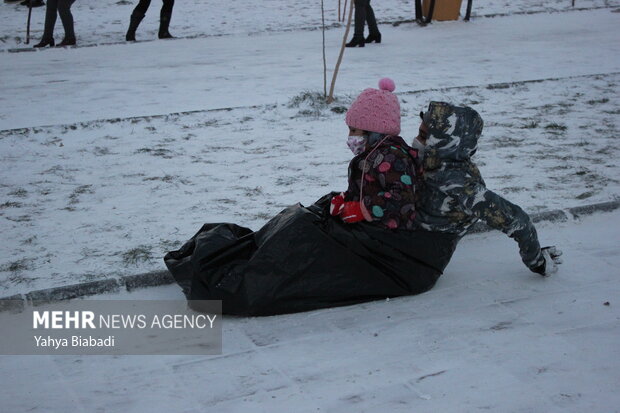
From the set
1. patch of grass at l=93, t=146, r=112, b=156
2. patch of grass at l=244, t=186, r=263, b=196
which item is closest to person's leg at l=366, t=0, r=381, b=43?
patch of grass at l=93, t=146, r=112, b=156

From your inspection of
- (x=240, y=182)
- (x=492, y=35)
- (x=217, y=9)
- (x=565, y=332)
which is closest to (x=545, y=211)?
(x=565, y=332)

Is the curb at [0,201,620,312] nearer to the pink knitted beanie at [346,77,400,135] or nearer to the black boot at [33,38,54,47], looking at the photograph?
the pink knitted beanie at [346,77,400,135]

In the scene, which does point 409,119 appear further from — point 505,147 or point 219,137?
point 219,137

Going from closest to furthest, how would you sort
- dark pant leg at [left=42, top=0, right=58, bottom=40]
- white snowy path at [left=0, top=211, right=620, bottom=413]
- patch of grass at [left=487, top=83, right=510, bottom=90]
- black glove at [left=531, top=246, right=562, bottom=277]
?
white snowy path at [left=0, top=211, right=620, bottom=413] < black glove at [left=531, top=246, right=562, bottom=277] < patch of grass at [left=487, top=83, right=510, bottom=90] < dark pant leg at [left=42, top=0, right=58, bottom=40]

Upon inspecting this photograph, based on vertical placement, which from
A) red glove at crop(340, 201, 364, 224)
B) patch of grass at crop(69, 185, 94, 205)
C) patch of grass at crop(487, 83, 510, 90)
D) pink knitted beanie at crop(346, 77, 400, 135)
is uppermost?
pink knitted beanie at crop(346, 77, 400, 135)

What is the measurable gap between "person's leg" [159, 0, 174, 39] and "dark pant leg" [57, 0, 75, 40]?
50.3 inches

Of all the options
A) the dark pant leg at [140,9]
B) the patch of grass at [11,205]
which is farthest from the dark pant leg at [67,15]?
A: the patch of grass at [11,205]

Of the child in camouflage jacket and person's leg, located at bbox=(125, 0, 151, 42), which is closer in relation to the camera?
the child in camouflage jacket

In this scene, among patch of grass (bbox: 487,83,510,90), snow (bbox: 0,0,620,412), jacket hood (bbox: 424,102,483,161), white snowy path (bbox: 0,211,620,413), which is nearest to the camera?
white snowy path (bbox: 0,211,620,413)

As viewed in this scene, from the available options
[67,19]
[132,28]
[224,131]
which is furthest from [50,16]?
[224,131]

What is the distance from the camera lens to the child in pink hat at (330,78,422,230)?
3703mm

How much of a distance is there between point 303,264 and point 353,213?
1.08 feet

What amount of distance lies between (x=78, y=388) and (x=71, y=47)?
9.10 metres

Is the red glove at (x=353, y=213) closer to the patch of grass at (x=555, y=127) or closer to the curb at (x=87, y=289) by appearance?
the curb at (x=87, y=289)
